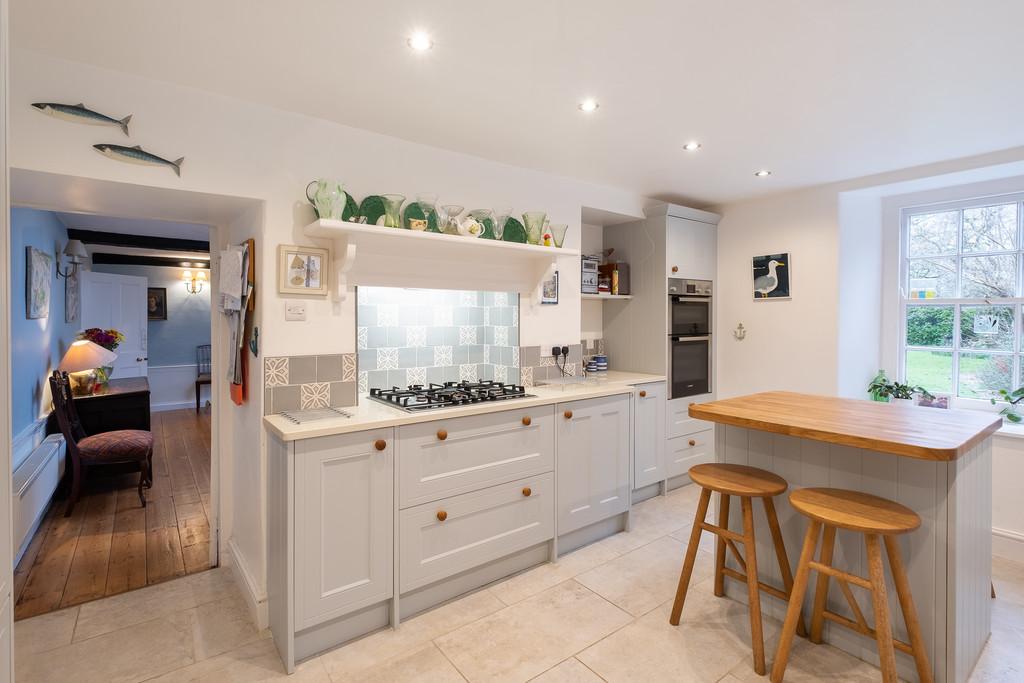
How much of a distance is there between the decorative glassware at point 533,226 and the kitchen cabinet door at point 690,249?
128cm

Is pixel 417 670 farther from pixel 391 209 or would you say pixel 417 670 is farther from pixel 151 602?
pixel 391 209

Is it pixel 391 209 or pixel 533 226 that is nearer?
pixel 391 209

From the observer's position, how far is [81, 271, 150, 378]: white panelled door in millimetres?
6383

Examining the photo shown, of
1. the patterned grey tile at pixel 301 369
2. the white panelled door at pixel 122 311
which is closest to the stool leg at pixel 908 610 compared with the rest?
the patterned grey tile at pixel 301 369

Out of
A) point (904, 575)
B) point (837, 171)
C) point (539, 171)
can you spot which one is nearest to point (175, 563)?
point (539, 171)

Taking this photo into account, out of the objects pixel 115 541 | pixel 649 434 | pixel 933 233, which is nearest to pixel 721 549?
pixel 649 434

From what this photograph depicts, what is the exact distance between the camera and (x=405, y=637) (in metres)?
2.15

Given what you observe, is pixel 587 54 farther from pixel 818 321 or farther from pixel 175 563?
pixel 175 563

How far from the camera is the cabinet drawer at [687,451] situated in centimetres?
385

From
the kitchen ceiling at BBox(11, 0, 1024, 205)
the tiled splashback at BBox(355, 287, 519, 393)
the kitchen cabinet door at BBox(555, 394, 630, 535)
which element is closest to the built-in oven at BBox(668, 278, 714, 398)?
the kitchen cabinet door at BBox(555, 394, 630, 535)

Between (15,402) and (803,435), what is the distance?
4.29 m

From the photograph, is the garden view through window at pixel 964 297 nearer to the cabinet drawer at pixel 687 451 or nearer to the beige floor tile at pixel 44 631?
the cabinet drawer at pixel 687 451

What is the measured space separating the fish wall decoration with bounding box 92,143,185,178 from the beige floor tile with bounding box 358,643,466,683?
213 cm

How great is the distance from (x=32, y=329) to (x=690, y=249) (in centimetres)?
487
